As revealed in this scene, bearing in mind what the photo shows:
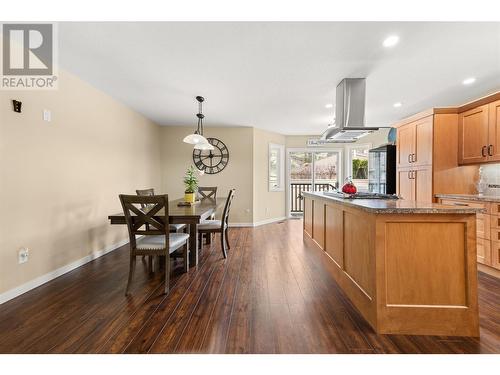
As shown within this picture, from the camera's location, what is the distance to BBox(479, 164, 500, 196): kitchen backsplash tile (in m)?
3.27

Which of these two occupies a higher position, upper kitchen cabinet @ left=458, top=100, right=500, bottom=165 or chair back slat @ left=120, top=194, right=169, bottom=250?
upper kitchen cabinet @ left=458, top=100, right=500, bottom=165

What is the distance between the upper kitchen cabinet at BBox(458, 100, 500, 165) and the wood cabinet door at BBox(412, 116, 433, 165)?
39 cm

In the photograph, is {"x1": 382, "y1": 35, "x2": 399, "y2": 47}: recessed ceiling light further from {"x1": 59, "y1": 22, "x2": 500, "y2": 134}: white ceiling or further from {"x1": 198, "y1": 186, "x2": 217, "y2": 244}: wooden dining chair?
{"x1": 198, "y1": 186, "x2": 217, "y2": 244}: wooden dining chair

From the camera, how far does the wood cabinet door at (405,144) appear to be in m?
3.87

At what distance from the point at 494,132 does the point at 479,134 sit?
0.18m

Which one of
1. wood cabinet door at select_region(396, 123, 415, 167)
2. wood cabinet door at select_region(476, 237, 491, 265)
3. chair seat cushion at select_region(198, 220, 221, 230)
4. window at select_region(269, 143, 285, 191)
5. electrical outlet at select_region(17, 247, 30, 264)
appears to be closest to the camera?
electrical outlet at select_region(17, 247, 30, 264)

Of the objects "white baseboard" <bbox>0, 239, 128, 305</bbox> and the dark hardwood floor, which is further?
"white baseboard" <bbox>0, 239, 128, 305</bbox>

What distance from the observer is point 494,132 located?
3002 millimetres

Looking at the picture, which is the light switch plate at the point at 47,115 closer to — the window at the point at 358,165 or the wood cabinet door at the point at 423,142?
the wood cabinet door at the point at 423,142

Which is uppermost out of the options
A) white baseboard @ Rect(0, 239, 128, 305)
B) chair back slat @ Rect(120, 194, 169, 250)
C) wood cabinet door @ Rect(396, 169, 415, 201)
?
wood cabinet door @ Rect(396, 169, 415, 201)

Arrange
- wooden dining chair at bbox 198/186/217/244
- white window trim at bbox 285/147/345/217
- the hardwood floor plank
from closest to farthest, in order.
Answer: the hardwood floor plank → wooden dining chair at bbox 198/186/217/244 → white window trim at bbox 285/147/345/217

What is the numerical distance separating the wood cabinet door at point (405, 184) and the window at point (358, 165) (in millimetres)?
2301

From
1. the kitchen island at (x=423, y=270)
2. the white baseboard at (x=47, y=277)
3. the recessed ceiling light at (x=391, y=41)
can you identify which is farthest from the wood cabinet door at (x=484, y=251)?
the white baseboard at (x=47, y=277)

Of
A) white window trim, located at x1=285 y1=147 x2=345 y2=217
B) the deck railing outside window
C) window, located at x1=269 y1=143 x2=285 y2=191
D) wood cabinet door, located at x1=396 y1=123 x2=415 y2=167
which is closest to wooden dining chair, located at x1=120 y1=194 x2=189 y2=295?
wood cabinet door, located at x1=396 y1=123 x2=415 y2=167
